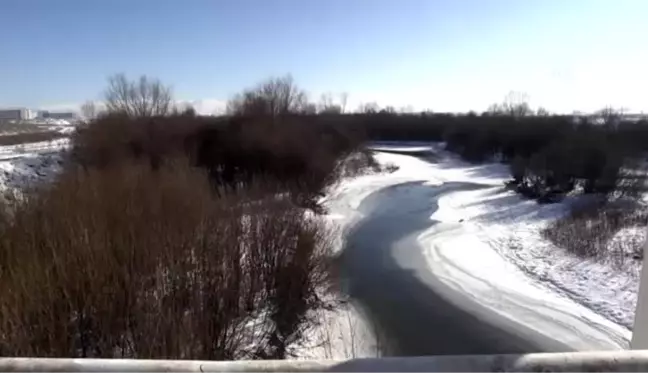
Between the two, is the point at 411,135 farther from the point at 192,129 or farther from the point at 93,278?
the point at 93,278

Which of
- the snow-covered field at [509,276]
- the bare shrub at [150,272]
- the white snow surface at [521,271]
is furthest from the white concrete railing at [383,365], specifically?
the white snow surface at [521,271]

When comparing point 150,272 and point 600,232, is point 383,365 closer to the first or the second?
point 150,272

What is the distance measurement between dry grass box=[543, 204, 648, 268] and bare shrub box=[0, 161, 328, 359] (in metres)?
7.67

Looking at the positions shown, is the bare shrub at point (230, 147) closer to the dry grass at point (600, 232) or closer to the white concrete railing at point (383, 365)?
the dry grass at point (600, 232)

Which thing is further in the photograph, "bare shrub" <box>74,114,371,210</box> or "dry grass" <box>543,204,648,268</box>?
"bare shrub" <box>74,114,371,210</box>

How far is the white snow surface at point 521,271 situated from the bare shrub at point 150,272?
159cm

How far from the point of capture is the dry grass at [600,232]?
1284cm

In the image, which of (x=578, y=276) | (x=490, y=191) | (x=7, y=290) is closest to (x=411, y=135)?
(x=490, y=191)

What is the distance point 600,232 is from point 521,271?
4.24m

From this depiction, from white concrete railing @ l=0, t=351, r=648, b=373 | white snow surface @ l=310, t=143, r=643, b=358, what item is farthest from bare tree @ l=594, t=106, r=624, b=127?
white concrete railing @ l=0, t=351, r=648, b=373

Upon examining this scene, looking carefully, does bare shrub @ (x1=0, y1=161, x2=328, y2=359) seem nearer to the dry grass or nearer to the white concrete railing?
the white concrete railing

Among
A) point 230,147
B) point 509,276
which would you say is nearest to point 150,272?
point 509,276

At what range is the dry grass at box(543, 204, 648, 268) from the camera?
1284 centimetres

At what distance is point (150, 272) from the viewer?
7.00m
